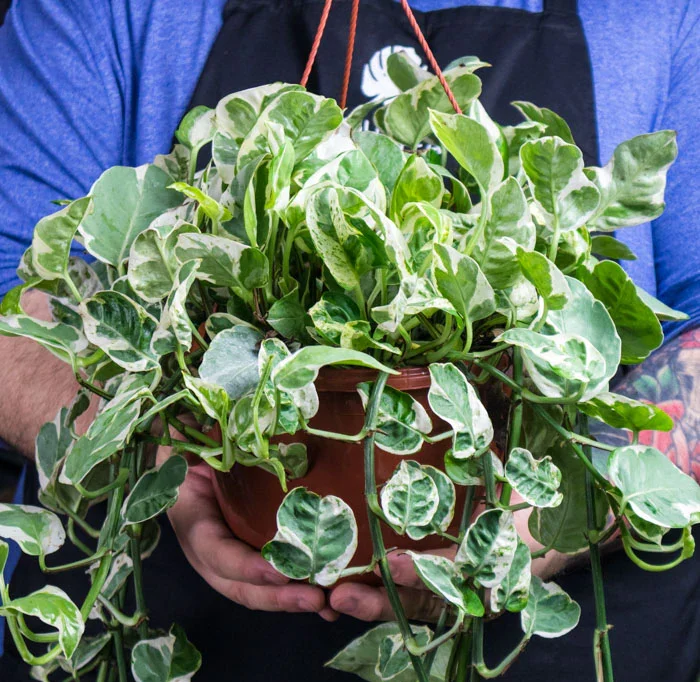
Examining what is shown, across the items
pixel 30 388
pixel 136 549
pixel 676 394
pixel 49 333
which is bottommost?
pixel 676 394

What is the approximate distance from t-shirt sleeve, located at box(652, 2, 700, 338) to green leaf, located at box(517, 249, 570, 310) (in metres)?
0.64

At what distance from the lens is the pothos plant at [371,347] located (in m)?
0.31

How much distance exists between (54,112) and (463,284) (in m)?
0.85

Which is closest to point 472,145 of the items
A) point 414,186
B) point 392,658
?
point 414,186

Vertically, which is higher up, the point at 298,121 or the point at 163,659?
the point at 298,121

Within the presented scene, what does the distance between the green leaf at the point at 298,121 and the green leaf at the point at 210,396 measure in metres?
0.12

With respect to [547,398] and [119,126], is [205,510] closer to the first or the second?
[547,398]

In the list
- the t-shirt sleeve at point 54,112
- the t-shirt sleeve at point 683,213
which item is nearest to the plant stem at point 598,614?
the t-shirt sleeve at point 683,213

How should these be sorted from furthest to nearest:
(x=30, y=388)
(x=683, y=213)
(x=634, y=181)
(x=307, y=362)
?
1. (x=683, y=213)
2. (x=30, y=388)
3. (x=634, y=181)
4. (x=307, y=362)

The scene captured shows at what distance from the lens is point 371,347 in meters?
0.34

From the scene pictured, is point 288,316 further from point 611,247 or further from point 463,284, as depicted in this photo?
point 611,247

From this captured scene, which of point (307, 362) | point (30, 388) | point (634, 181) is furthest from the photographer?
point (30, 388)

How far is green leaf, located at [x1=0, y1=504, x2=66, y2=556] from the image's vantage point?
1.16ft

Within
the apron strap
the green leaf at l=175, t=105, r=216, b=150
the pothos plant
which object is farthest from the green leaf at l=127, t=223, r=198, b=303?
the apron strap
